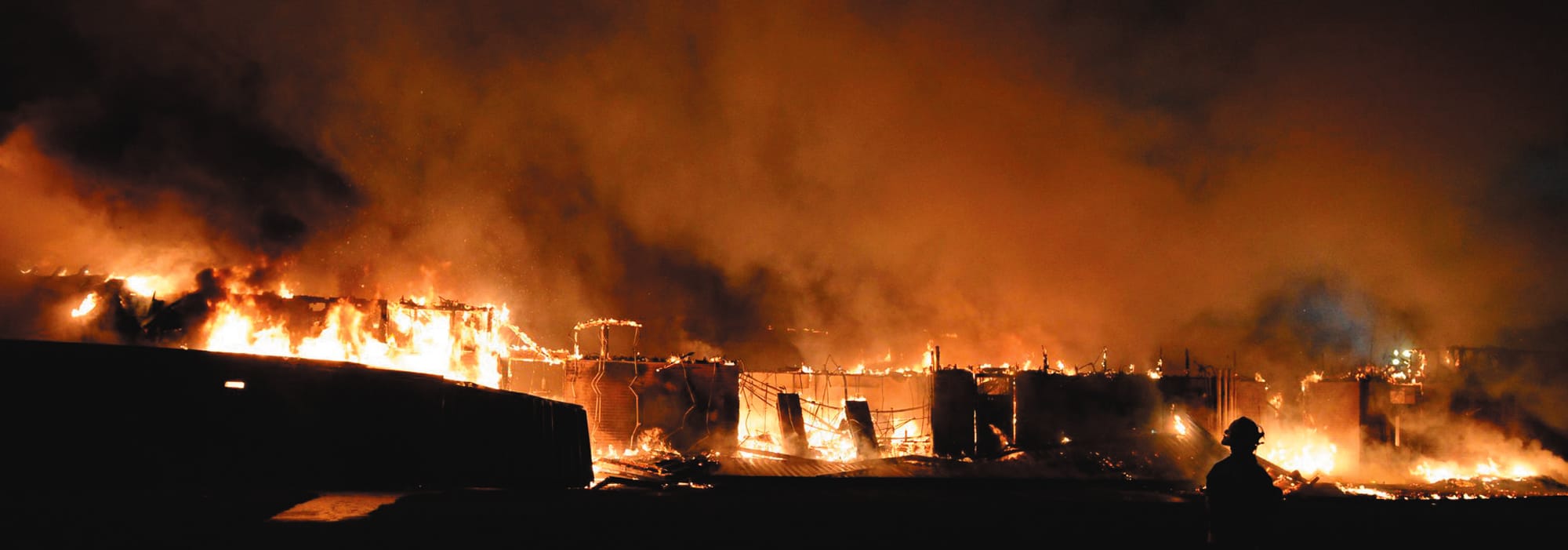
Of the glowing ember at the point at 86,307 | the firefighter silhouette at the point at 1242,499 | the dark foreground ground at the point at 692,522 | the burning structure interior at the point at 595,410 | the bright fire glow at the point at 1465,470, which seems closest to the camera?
the firefighter silhouette at the point at 1242,499

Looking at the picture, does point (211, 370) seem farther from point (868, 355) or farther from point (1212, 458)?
point (868, 355)

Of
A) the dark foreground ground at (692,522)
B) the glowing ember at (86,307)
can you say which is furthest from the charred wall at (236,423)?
the glowing ember at (86,307)

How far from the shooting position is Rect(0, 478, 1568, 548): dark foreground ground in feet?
20.2

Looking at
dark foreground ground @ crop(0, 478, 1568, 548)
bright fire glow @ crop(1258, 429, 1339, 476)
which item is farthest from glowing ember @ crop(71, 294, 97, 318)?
bright fire glow @ crop(1258, 429, 1339, 476)

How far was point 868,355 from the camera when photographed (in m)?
47.2

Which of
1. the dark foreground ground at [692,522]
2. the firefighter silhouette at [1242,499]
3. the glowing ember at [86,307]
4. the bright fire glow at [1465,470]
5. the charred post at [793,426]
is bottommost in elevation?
the bright fire glow at [1465,470]

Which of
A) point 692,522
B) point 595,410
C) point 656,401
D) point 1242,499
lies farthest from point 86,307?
point 1242,499

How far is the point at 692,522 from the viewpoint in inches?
309

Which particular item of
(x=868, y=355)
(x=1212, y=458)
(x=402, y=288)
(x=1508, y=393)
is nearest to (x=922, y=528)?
(x=1212, y=458)

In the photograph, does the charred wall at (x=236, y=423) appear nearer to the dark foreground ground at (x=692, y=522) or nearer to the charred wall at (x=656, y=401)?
the dark foreground ground at (x=692, y=522)

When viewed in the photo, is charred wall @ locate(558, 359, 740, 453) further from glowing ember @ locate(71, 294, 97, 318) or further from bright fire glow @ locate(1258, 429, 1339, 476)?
bright fire glow @ locate(1258, 429, 1339, 476)

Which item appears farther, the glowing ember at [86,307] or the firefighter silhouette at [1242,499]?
the glowing ember at [86,307]

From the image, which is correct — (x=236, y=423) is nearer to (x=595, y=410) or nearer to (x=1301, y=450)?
(x=595, y=410)

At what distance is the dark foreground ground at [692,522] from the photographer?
20.2 ft
